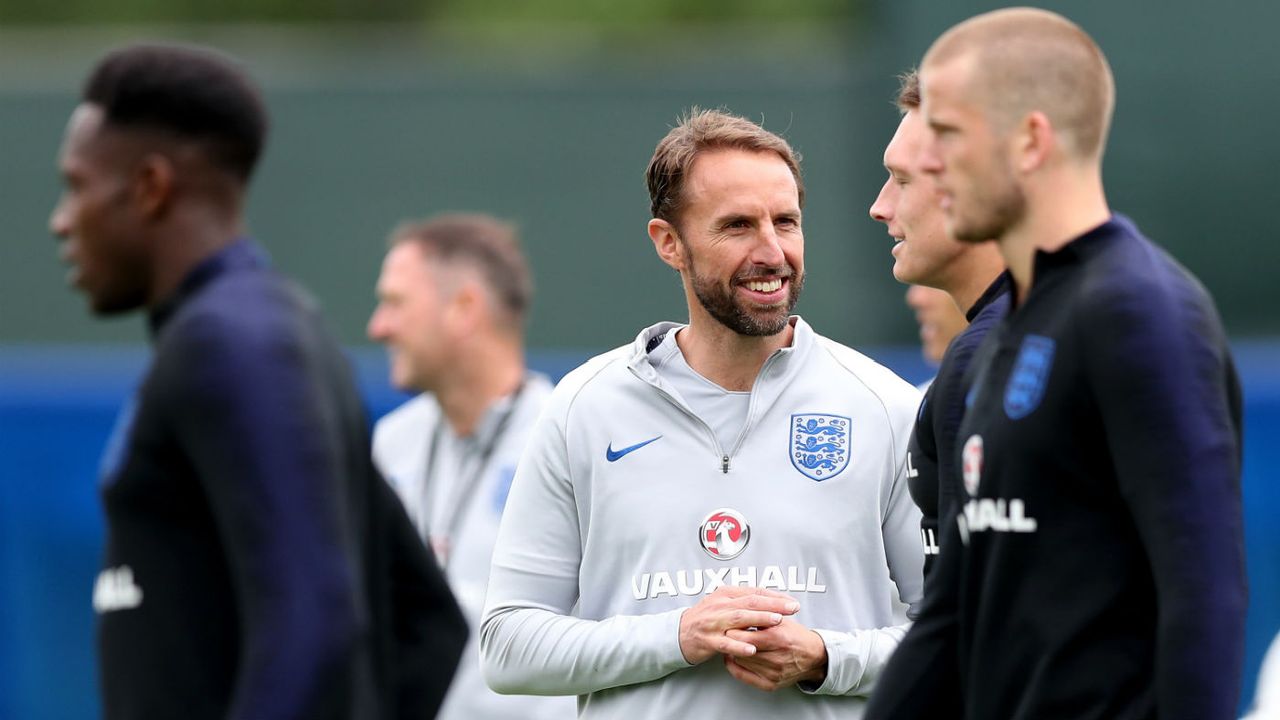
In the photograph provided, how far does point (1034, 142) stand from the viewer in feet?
9.62

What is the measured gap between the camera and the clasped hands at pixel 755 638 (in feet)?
12.8

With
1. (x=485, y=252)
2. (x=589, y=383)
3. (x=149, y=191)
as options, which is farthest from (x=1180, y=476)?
(x=485, y=252)

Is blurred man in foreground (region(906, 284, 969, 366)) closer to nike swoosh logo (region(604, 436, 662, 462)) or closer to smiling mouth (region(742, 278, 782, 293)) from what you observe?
smiling mouth (region(742, 278, 782, 293))

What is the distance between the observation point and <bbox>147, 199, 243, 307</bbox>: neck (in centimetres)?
290

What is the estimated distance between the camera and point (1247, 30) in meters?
12.4

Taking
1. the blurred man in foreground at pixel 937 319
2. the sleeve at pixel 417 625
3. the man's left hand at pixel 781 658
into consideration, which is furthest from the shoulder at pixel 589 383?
the blurred man in foreground at pixel 937 319

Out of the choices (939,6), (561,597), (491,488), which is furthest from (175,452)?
(939,6)

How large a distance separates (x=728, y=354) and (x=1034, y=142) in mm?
1484

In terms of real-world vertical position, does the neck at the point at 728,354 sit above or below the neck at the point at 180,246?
below

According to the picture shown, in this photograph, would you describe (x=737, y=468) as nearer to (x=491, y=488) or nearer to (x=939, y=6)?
(x=491, y=488)

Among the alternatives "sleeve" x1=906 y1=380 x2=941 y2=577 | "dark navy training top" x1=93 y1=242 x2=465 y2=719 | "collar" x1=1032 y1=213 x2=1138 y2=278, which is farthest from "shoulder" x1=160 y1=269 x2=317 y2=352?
"sleeve" x1=906 y1=380 x2=941 y2=577

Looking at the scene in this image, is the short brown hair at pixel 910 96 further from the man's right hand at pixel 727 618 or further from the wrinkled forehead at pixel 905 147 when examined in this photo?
the man's right hand at pixel 727 618

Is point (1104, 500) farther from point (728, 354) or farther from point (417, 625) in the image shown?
point (728, 354)

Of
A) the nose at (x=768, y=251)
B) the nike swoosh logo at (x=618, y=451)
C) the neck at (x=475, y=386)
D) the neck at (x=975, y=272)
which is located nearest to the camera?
the neck at (x=975, y=272)
